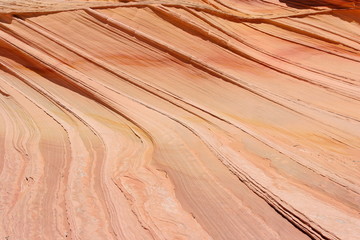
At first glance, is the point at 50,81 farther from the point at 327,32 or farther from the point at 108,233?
the point at 327,32

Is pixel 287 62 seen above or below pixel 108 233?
above

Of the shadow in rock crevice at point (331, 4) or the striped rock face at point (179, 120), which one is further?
the shadow in rock crevice at point (331, 4)

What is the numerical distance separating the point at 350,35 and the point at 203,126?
165 inches

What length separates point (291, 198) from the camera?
279cm

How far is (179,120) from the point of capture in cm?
407

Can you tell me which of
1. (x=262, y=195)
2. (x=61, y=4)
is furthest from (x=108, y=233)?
(x=61, y=4)

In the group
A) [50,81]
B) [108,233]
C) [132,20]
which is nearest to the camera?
[108,233]

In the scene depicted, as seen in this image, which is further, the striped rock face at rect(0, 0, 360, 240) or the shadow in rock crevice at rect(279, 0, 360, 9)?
the shadow in rock crevice at rect(279, 0, 360, 9)

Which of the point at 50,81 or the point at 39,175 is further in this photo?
the point at 50,81

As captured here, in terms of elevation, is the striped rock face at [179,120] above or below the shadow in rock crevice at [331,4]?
below

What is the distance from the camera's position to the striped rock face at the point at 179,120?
8.32 feet

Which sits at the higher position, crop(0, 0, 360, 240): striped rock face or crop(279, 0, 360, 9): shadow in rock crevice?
crop(279, 0, 360, 9): shadow in rock crevice

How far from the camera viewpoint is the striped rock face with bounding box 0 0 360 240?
2535 mm

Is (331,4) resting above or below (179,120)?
above
